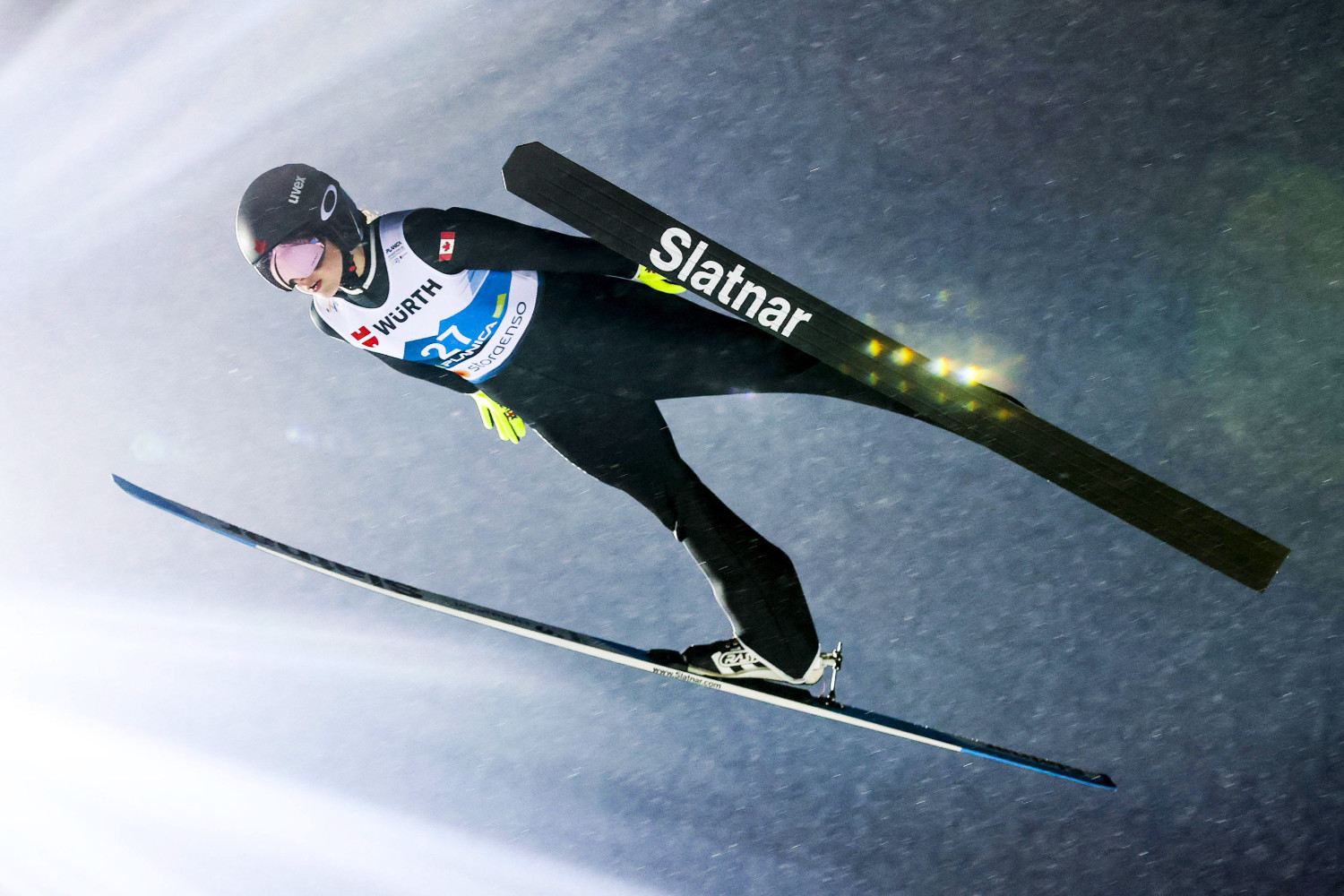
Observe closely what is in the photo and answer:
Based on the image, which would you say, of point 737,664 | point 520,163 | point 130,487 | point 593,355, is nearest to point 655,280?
point 593,355

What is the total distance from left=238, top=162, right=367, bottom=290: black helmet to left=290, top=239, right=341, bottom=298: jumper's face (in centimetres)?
1

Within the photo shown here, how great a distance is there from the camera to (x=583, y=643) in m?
2.47

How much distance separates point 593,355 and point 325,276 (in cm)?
53

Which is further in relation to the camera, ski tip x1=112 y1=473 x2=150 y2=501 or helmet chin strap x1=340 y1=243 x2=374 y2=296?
ski tip x1=112 y1=473 x2=150 y2=501

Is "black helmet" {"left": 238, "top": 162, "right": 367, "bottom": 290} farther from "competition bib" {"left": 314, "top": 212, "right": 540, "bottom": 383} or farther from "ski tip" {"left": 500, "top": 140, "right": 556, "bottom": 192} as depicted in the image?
"ski tip" {"left": 500, "top": 140, "right": 556, "bottom": 192}

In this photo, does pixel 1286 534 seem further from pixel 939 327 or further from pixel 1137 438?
pixel 939 327

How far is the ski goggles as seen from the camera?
6.49 feet

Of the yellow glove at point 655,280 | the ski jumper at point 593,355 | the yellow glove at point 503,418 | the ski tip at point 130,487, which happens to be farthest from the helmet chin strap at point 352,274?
the ski tip at point 130,487

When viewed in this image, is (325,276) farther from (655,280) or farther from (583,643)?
(583,643)

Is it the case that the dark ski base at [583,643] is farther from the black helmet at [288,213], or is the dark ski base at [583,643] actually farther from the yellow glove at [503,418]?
the black helmet at [288,213]

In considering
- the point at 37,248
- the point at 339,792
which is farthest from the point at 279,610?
the point at 37,248

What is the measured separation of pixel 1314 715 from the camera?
2850 mm

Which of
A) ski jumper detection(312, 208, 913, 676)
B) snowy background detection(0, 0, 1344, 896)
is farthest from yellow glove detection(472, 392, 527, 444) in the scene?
snowy background detection(0, 0, 1344, 896)

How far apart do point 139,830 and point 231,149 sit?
1.77m
